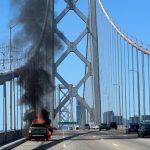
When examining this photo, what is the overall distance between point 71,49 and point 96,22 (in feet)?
21.6

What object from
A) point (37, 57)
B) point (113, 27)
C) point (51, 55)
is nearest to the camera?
point (37, 57)

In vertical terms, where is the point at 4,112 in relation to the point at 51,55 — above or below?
below

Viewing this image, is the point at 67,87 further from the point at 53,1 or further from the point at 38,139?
the point at 38,139

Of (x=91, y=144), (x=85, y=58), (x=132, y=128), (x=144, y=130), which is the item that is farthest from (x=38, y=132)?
(x=85, y=58)

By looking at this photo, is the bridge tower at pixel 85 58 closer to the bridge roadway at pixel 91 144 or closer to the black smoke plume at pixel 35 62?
the black smoke plume at pixel 35 62

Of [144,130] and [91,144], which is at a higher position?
[144,130]

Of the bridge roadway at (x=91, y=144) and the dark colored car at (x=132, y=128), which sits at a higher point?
the dark colored car at (x=132, y=128)

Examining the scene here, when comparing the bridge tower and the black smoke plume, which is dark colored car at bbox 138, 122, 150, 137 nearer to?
the black smoke plume

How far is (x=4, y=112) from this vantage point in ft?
119

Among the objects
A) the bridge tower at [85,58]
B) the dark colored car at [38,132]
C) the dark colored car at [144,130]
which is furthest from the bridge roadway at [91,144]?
the bridge tower at [85,58]

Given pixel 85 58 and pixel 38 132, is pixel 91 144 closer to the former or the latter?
pixel 38 132

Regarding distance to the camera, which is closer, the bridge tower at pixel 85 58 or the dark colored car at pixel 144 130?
the dark colored car at pixel 144 130

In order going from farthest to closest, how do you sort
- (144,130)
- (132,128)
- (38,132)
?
(132,128)
(144,130)
(38,132)

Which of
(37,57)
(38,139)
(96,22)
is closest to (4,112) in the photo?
(38,139)
